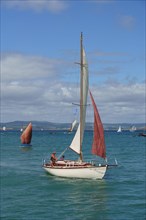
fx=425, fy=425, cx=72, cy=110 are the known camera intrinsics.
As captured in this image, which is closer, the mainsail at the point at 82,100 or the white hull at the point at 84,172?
the white hull at the point at 84,172

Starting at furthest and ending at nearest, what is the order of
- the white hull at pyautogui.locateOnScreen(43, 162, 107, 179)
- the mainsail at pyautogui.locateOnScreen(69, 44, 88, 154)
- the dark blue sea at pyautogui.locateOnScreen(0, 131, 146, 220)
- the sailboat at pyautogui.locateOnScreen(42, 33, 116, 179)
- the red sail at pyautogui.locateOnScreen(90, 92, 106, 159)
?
the mainsail at pyautogui.locateOnScreen(69, 44, 88, 154)
the red sail at pyautogui.locateOnScreen(90, 92, 106, 159)
the sailboat at pyautogui.locateOnScreen(42, 33, 116, 179)
the white hull at pyautogui.locateOnScreen(43, 162, 107, 179)
the dark blue sea at pyautogui.locateOnScreen(0, 131, 146, 220)

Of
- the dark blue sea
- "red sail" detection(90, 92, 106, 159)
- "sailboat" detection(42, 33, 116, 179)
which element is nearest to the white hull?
"sailboat" detection(42, 33, 116, 179)

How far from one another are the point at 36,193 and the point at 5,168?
2010 centimetres

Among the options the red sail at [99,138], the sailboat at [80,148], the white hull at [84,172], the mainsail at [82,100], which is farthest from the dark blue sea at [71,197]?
the mainsail at [82,100]

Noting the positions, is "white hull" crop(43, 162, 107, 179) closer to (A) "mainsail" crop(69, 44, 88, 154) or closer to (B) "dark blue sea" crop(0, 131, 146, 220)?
(B) "dark blue sea" crop(0, 131, 146, 220)

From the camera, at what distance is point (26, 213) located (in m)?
32.2

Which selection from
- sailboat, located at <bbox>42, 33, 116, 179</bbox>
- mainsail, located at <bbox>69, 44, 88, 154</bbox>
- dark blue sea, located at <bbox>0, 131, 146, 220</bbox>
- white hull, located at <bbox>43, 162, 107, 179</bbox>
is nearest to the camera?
dark blue sea, located at <bbox>0, 131, 146, 220</bbox>

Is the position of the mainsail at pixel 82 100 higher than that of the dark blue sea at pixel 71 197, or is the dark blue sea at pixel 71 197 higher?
the mainsail at pixel 82 100

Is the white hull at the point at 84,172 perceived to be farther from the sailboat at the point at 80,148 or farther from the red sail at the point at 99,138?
the red sail at the point at 99,138

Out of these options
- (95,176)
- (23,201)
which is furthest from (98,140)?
(23,201)

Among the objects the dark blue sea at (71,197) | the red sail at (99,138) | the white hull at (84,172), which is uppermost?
the red sail at (99,138)

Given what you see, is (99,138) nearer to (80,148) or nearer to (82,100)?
(80,148)

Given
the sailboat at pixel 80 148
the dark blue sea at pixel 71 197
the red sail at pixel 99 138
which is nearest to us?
the dark blue sea at pixel 71 197

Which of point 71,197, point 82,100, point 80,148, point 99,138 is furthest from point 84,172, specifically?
point 71,197
